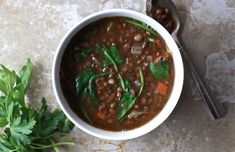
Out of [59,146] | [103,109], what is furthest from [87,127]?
[59,146]

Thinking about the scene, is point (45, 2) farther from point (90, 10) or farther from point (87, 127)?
point (87, 127)

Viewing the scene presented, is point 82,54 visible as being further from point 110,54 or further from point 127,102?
point 127,102

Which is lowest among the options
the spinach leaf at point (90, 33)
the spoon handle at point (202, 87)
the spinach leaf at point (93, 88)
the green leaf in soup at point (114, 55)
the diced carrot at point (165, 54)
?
the spoon handle at point (202, 87)

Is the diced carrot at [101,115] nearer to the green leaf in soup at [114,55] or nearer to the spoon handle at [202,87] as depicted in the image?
the green leaf in soup at [114,55]

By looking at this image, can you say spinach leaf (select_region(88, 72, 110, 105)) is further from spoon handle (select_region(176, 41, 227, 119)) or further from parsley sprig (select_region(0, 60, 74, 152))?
spoon handle (select_region(176, 41, 227, 119))

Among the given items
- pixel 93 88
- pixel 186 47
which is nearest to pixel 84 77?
pixel 93 88

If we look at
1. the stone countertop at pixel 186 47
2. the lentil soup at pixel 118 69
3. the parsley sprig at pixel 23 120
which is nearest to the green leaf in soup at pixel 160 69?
the lentil soup at pixel 118 69

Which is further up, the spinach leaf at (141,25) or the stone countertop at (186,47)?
the spinach leaf at (141,25)

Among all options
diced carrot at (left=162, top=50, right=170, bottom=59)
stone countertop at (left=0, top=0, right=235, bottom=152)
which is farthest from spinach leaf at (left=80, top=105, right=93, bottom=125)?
diced carrot at (left=162, top=50, right=170, bottom=59)
